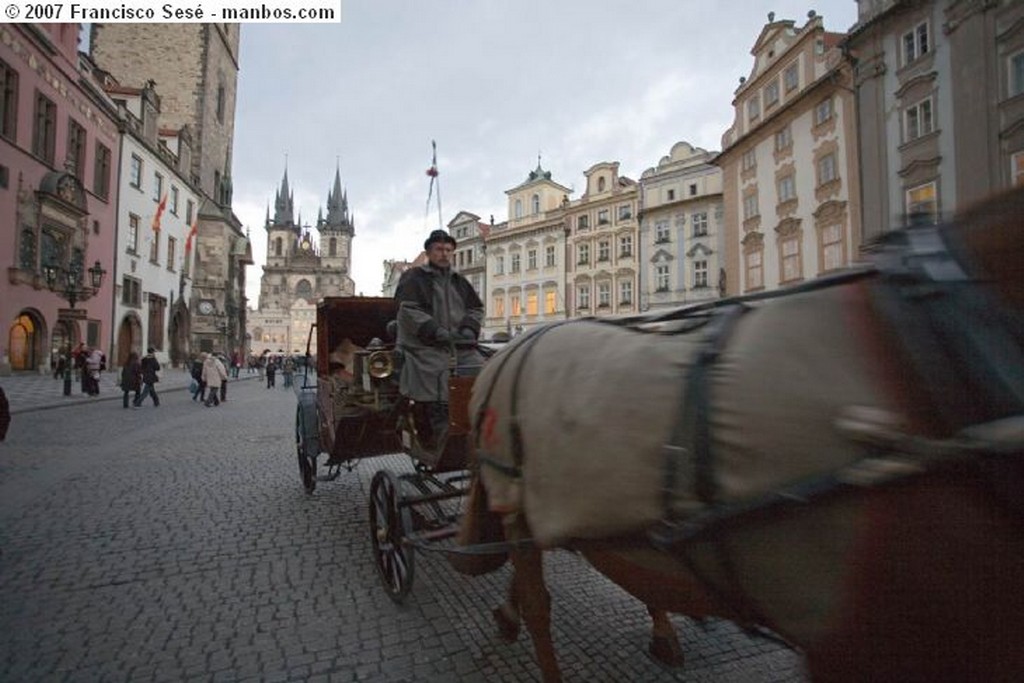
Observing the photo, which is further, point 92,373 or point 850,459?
point 92,373

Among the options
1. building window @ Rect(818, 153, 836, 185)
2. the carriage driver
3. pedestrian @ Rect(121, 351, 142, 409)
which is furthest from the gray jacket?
building window @ Rect(818, 153, 836, 185)

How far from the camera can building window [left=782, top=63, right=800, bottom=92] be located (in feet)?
60.3

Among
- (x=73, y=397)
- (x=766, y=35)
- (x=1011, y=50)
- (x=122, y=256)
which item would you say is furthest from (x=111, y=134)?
(x=1011, y=50)

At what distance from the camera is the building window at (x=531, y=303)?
122 feet

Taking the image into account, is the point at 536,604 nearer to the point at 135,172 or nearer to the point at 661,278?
the point at 661,278

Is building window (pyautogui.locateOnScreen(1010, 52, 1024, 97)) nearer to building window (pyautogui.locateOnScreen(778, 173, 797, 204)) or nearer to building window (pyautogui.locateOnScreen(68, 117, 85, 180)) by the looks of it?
building window (pyautogui.locateOnScreen(778, 173, 797, 204))

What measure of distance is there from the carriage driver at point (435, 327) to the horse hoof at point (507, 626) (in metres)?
1.06

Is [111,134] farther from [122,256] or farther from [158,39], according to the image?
[158,39]

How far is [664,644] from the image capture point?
8.18 ft

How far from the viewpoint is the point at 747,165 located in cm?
2089

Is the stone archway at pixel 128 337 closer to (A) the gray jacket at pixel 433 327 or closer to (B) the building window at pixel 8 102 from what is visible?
(B) the building window at pixel 8 102

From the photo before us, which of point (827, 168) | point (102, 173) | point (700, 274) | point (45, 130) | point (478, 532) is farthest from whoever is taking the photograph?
point (700, 274)

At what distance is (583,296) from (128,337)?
25166 mm

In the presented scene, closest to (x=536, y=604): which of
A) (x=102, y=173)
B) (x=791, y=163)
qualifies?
(x=791, y=163)
